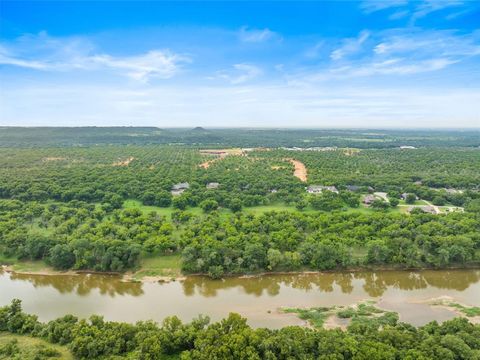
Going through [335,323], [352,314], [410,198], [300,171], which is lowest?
[335,323]

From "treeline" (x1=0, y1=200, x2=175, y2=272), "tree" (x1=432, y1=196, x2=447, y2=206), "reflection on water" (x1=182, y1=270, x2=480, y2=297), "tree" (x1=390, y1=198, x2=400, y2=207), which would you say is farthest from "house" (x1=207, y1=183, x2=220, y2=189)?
"tree" (x1=432, y1=196, x2=447, y2=206)

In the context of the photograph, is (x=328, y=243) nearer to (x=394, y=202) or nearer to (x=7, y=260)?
(x=394, y=202)

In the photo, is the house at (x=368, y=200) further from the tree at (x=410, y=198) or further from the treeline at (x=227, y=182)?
the tree at (x=410, y=198)

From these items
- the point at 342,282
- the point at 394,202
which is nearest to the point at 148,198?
the point at 342,282

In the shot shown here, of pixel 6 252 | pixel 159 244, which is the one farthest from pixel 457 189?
pixel 6 252

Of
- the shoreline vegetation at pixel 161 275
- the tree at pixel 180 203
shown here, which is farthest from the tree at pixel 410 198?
the tree at pixel 180 203

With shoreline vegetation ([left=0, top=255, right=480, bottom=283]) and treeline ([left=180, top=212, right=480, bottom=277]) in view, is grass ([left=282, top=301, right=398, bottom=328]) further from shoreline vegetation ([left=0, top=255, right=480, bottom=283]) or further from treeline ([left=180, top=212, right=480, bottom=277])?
treeline ([left=180, top=212, right=480, bottom=277])
